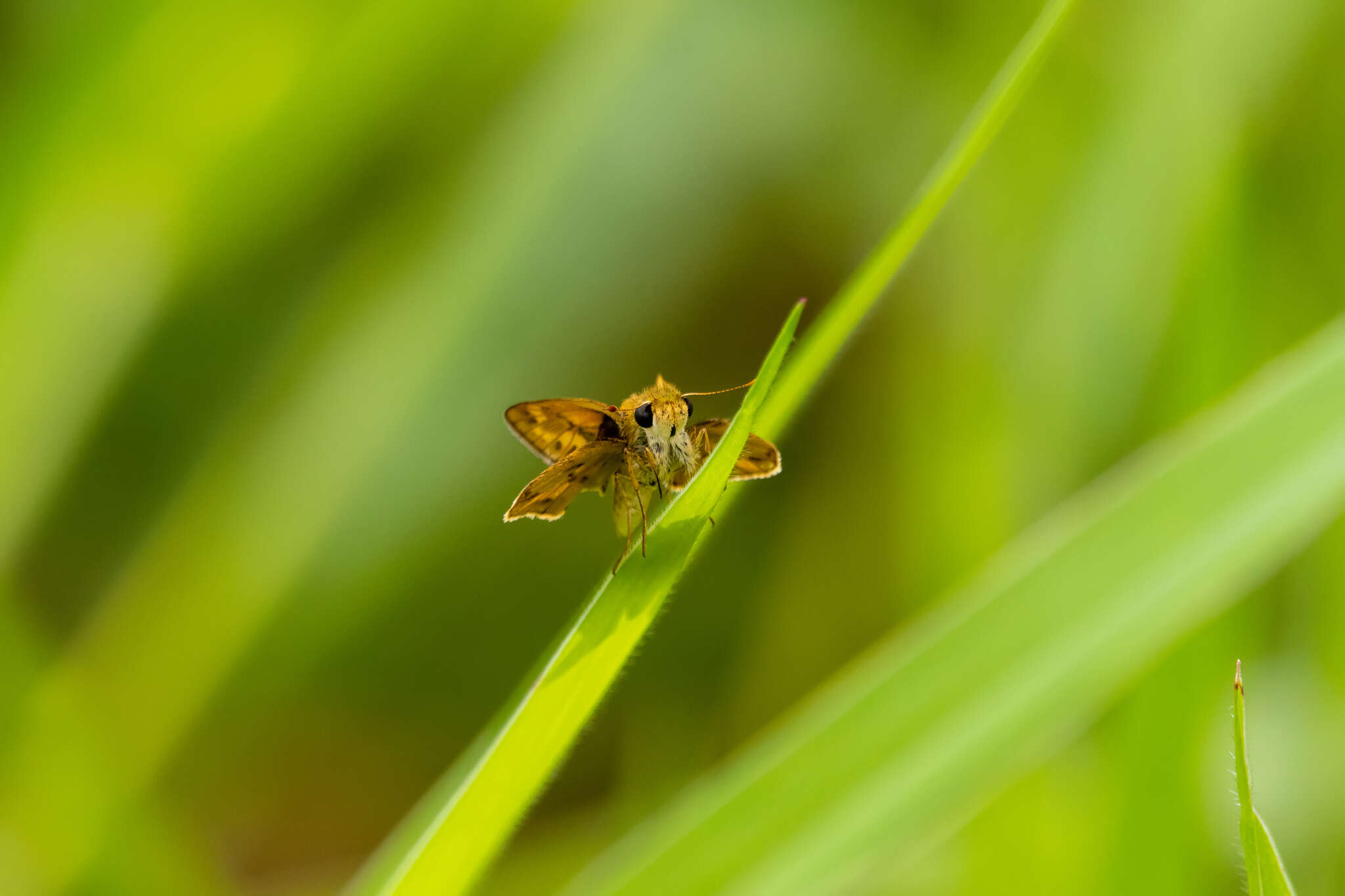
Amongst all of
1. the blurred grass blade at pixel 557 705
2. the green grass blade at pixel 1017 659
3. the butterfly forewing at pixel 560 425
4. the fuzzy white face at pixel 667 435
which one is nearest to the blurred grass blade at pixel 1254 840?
the green grass blade at pixel 1017 659

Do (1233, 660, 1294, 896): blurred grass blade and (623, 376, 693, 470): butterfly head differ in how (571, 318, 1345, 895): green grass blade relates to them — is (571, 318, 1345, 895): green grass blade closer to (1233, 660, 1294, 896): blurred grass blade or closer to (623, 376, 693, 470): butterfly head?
(1233, 660, 1294, 896): blurred grass blade

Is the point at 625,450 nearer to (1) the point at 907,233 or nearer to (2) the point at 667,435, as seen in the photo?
(2) the point at 667,435

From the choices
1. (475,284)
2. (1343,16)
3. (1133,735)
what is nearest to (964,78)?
(1343,16)

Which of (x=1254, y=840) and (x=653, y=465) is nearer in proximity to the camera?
(x=1254, y=840)

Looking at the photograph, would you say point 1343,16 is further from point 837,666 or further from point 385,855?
point 385,855

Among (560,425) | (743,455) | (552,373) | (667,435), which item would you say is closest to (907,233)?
(743,455)

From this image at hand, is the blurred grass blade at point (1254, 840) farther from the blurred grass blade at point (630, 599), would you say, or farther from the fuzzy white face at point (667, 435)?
the fuzzy white face at point (667, 435)
